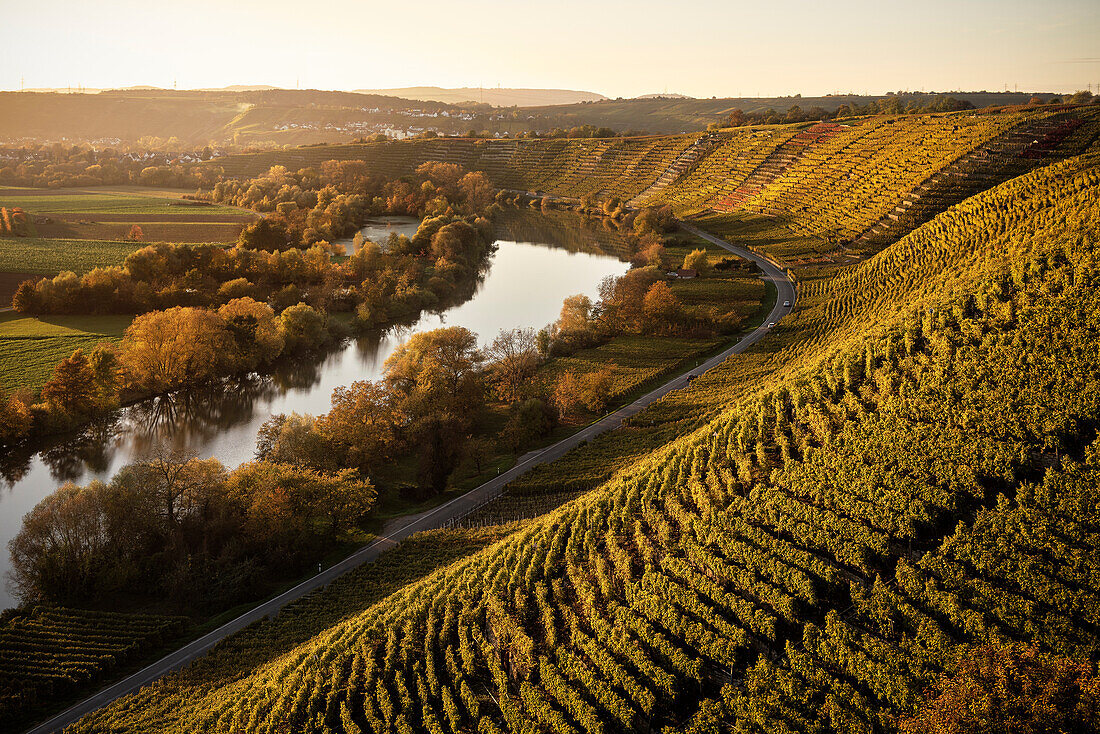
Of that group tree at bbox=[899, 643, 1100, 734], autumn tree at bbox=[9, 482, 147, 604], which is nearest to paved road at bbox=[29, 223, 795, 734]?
autumn tree at bbox=[9, 482, 147, 604]

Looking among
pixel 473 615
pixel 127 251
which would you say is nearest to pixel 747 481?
pixel 473 615

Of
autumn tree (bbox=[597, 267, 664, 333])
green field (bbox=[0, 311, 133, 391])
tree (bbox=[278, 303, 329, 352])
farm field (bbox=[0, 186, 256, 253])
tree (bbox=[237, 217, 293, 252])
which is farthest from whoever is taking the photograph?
farm field (bbox=[0, 186, 256, 253])

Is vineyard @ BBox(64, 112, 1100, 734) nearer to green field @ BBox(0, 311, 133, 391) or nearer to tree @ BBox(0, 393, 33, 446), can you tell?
tree @ BBox(0, 393, 33, 446)

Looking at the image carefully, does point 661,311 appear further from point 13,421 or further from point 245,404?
point 13,421

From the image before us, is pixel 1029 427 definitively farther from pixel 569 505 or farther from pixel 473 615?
pixel 473 615

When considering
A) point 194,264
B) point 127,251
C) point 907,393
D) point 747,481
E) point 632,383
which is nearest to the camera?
point 747,481

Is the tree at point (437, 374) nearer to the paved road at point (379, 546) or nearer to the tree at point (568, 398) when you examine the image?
the tree at point (568, 398)

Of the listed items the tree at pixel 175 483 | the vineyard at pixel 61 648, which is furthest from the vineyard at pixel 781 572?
the tree at pixel 175 483

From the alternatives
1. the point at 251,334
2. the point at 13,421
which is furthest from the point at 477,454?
the point at 13,421
